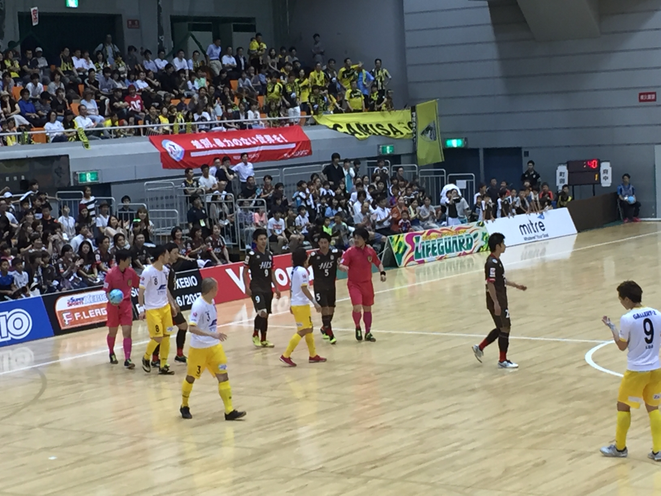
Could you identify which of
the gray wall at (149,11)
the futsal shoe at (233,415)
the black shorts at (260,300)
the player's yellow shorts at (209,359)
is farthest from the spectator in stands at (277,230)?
the player's yellow shorts at (209,359)

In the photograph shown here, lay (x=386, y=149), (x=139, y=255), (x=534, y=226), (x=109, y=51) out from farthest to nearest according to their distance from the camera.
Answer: (x=386, y=149) → (x=534, y=226) → (x=109, y=51) → (x=139, y=255)

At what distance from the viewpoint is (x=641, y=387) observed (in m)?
9.80

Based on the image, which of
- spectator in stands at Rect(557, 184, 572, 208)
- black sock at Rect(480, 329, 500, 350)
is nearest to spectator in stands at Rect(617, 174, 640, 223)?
spectator in stands at Rect(557, 184, 572, 208)

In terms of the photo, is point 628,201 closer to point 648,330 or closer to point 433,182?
point 433,182

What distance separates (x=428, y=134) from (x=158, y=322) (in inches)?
911

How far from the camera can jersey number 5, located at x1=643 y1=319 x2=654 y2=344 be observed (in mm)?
9734

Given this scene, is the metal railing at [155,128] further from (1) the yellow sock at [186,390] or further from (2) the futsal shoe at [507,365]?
(2) the futsal shoe at [507,365]

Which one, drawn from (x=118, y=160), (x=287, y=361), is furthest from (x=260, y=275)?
(x=118, y=160)

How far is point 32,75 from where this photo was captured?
2722 cm

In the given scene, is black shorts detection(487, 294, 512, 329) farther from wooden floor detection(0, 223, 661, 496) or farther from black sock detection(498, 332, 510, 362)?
wooden floor detection(0, 223, 661, 496)

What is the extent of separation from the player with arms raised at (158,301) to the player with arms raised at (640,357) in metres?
7.53

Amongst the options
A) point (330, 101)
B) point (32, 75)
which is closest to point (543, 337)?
point (32, 75)

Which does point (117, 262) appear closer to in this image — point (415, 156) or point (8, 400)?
point (8, 400)

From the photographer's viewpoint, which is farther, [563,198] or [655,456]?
[563,198]
